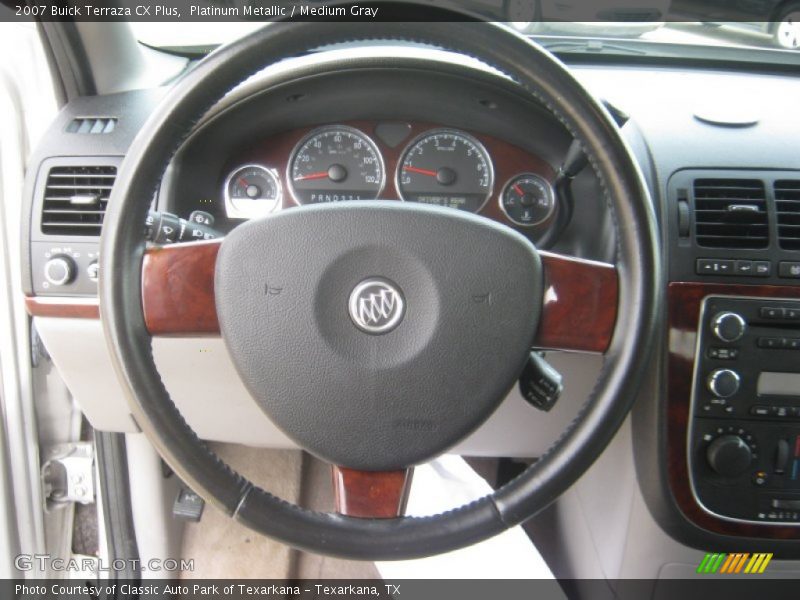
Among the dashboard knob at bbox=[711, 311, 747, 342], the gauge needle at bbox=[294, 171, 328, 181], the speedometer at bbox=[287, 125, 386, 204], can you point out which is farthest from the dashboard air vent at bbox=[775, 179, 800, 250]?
the gauge needle at bbox=[294, 171, 328, 181]

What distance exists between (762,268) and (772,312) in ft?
0.24

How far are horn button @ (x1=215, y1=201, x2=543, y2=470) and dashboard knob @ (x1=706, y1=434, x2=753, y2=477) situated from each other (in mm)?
517

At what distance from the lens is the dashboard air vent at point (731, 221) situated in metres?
1.07

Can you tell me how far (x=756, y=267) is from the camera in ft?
3.46

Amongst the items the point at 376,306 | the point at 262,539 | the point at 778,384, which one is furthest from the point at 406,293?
the point at 262,539

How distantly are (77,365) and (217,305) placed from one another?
1.96 feet

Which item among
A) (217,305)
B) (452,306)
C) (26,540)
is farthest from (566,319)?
(26,540)

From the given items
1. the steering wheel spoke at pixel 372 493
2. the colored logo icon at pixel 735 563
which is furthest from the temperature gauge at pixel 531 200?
the colored logo icon at pixel 735 563

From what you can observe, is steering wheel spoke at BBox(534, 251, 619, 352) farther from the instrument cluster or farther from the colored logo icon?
the colored logo icon

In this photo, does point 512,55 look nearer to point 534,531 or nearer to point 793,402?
point 793,402

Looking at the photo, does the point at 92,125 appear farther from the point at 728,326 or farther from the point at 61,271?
the point at 728,326

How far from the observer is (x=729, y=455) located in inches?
42.3

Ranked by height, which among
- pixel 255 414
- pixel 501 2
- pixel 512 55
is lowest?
pixel 255 414

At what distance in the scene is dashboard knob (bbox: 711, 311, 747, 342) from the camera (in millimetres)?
1052
